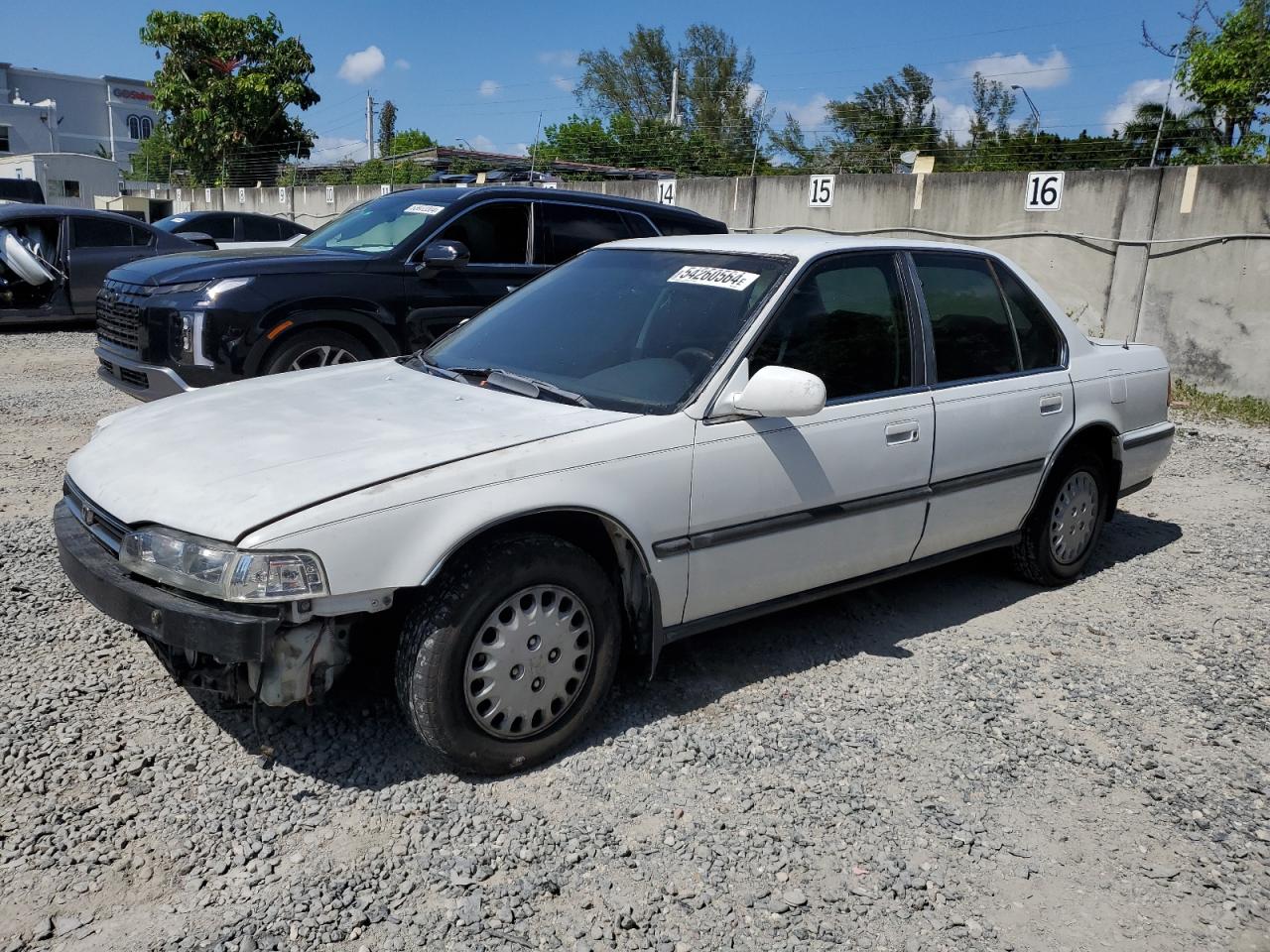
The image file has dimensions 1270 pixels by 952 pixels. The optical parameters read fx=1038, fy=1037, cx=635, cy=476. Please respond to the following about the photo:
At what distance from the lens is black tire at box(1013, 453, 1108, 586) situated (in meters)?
5.00

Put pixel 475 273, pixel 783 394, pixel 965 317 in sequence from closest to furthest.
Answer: pixel 783 394
pixel 965 317
pixel 475 273

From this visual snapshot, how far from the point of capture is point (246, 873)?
9.08 feet

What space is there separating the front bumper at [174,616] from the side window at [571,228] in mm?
4972

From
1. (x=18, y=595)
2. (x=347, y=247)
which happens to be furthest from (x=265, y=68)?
(x=18, y=595)

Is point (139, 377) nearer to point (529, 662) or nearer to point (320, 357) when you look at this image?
point (320, 357)

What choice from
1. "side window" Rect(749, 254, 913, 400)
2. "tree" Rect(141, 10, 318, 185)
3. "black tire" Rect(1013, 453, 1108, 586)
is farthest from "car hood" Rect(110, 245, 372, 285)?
"tree" Rect(141, 10, 318, 185)

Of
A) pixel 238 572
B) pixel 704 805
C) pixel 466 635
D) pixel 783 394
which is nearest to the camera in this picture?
pixel 238 572

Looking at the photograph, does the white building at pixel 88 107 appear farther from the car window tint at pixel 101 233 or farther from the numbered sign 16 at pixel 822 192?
the numbered sign 16 at pixel 822 192

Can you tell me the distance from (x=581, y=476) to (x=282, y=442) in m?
0.94

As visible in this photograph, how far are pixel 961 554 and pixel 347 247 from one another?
15.7 ft

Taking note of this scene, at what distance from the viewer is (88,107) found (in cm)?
8219

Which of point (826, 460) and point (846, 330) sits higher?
point (846, 330)

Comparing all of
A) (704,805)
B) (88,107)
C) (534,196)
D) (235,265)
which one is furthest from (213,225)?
(88,107)

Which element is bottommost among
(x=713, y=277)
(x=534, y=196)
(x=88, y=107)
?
(x=713, y=277)
